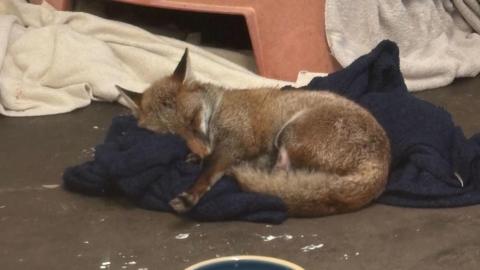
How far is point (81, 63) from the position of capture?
3.00 meters

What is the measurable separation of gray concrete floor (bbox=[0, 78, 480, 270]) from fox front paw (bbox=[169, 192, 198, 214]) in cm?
6

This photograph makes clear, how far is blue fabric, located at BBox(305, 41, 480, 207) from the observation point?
85.4 inches

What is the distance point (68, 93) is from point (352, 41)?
1.07m

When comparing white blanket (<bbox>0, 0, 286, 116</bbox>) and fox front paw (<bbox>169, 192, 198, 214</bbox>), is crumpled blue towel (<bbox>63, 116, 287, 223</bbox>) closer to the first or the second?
fox front paw (<bbox>169, 192, 198, 214</bbox>)

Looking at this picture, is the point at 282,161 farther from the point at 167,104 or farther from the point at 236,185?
the point at 167,104

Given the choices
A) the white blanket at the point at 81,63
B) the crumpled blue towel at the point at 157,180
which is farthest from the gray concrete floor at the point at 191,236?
the white blanket at the point at 81,63

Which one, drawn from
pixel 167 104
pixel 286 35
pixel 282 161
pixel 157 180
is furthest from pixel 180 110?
pixel 286 35

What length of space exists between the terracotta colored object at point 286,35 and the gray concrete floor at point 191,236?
97 cm

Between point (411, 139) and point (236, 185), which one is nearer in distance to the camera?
point (236, 185)

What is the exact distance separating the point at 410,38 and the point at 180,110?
1.34 m

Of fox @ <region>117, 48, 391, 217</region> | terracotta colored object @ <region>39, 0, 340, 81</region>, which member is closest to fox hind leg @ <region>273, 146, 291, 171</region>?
fox @ <region>117, 48, 391, 217</region>

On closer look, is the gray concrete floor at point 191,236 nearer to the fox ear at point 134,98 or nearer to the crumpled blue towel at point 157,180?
the crumpled blue towel at point 157,180

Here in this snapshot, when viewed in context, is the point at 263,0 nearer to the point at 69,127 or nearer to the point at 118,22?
the point at 118,22

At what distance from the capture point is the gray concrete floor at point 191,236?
192 centimetres
